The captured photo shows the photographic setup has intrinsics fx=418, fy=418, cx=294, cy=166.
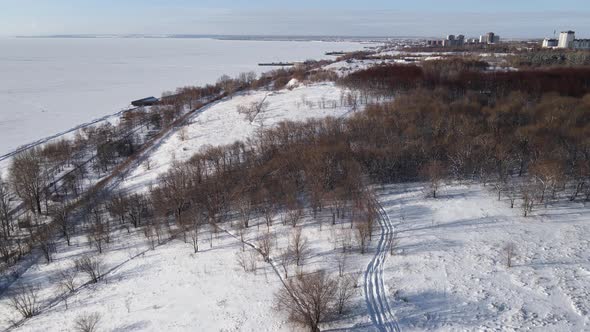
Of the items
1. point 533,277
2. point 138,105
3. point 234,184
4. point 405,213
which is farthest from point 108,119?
point 533,277

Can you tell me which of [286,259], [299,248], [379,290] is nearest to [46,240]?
[286,259]

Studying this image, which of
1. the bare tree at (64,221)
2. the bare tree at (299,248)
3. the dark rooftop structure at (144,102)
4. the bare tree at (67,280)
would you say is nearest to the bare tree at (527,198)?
the bare tree at (299,248)

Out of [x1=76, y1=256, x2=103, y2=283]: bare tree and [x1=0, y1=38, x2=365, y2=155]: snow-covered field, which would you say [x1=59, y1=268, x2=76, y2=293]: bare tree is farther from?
[x1=0, y1=38, x2=365, y2=155]: snow-covered field

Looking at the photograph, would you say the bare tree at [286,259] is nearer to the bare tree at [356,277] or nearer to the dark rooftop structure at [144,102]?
the bare tree at [356,277]

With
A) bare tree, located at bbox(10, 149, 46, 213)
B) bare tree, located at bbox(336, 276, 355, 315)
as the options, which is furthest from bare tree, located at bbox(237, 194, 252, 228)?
bare tree, located at bbox(10, 149, 46, 213)

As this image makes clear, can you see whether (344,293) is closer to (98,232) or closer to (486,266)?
(486,266)

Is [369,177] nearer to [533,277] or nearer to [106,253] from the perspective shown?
[533,277]
